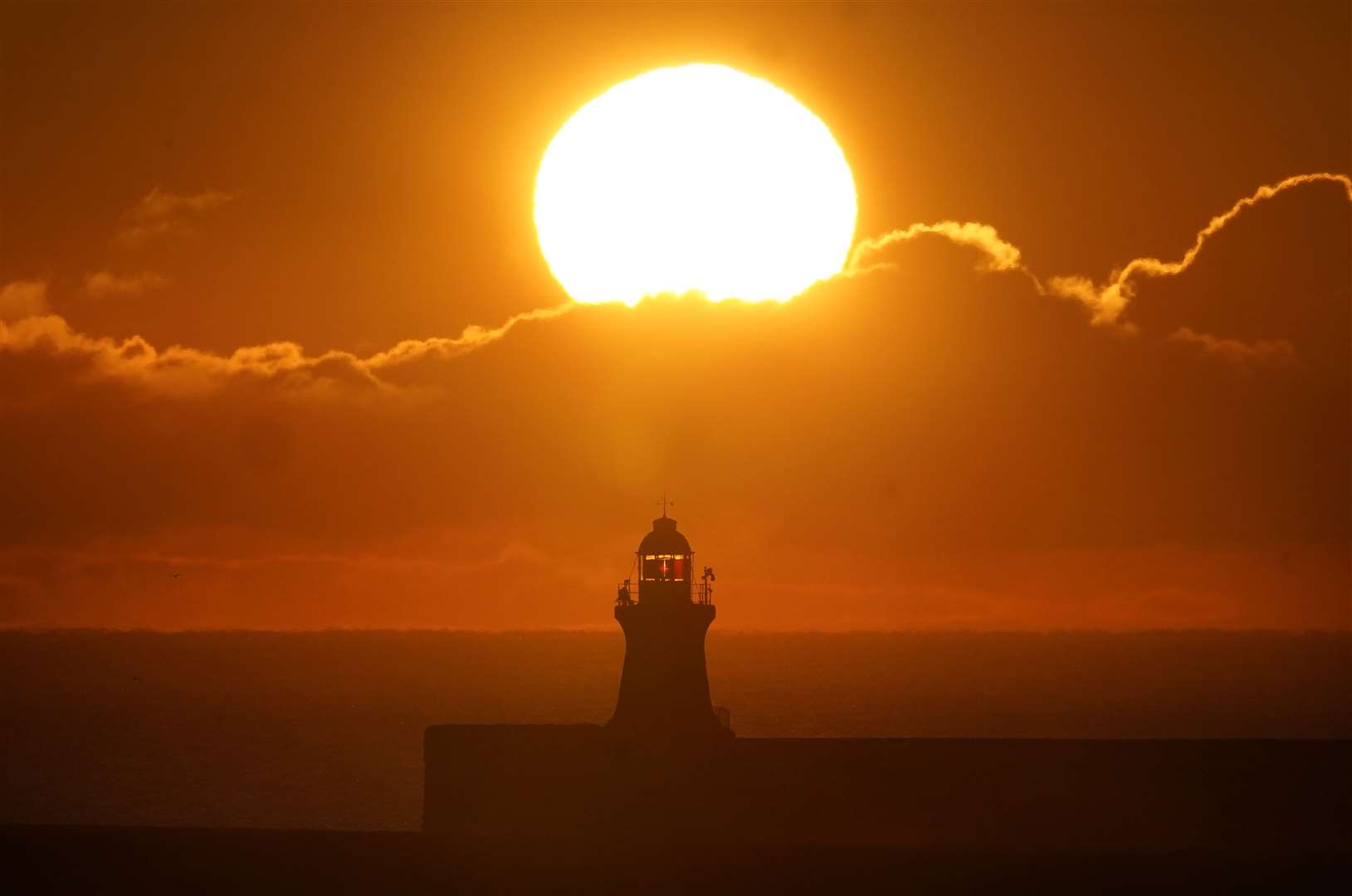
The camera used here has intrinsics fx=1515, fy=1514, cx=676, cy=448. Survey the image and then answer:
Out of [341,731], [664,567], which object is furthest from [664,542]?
[341,731]

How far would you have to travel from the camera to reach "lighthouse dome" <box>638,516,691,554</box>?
2039 inches

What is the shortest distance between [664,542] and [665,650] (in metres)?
3.69

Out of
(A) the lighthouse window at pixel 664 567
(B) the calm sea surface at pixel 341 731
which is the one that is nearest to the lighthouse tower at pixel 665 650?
(A) the lighthouse window at pixel 664 567

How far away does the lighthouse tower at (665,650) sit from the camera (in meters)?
A: 50.9

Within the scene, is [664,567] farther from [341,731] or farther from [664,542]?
[341,731]

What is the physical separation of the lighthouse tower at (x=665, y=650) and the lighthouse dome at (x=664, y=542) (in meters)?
0.03

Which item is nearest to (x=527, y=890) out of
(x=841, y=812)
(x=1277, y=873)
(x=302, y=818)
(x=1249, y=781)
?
(x=841, y=812)

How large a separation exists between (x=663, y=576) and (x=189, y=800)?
203 ft

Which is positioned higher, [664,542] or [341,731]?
[341,731]

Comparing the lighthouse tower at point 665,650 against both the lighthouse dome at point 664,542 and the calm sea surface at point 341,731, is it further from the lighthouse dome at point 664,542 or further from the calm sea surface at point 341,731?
the calm sea surface at point 341,731

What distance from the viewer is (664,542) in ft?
170

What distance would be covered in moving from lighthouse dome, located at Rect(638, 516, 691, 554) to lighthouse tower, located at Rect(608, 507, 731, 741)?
0.03 metres

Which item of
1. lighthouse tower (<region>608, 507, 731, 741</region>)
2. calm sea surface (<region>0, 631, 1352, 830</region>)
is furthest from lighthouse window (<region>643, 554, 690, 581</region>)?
calm sea surface (<region>0, 631, 1352, 830</region>)

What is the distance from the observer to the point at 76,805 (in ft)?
327
